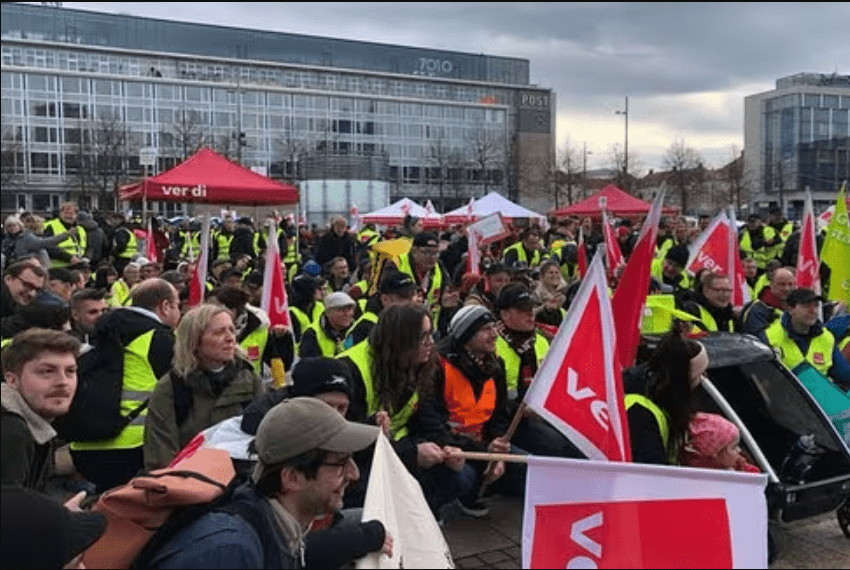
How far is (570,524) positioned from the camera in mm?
2863

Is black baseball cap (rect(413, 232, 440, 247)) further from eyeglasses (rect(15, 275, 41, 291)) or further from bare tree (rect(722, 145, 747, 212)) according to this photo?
bare tree (rect(722, 145, 747, 212))

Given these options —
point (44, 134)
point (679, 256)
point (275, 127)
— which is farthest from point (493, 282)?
point (275, 127)

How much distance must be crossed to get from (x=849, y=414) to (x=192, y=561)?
465 cm

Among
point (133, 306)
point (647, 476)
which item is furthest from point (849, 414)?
point (133, 306)

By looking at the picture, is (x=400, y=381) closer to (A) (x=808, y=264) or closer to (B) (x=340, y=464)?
(B) (x=340, y=464)

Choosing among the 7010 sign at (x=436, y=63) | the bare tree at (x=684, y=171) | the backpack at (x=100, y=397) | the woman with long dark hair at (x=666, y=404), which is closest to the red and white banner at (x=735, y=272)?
the 7010 sign at (x=436, y=63)

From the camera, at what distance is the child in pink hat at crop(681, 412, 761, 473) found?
416 centimetres

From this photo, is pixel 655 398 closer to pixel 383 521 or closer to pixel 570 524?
pixel 570 524

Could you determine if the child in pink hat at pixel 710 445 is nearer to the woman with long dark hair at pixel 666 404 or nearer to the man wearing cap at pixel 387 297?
the woman with long dark hair at pixel 666 404

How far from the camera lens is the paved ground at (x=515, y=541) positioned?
15.7 feet

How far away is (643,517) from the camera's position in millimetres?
2766

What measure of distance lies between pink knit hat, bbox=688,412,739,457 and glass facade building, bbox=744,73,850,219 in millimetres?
1755

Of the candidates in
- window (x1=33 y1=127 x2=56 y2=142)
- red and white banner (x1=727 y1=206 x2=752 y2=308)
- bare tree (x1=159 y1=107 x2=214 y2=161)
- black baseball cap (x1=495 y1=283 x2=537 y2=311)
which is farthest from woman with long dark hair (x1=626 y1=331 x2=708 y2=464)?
window (x1=33 y1=127 x2=56 y2=142)

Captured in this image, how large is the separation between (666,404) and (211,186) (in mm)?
7753
